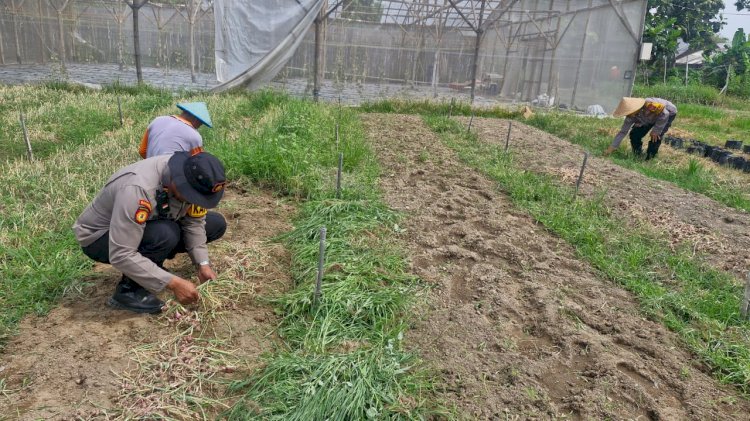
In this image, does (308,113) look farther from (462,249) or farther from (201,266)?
(201,266)

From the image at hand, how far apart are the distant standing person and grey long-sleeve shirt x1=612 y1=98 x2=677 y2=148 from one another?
20.3 ft

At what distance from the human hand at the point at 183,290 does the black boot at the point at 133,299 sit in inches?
10.1

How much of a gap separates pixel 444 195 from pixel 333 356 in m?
2.94

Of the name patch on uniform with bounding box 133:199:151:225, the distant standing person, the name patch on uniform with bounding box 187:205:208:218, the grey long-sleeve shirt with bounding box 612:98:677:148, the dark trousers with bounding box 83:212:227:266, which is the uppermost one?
the grey long-sleeve shirt with bounding box 612:98:677:148

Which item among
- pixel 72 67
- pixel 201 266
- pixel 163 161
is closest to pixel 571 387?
pixel 201 266

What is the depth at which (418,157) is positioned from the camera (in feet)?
21.2

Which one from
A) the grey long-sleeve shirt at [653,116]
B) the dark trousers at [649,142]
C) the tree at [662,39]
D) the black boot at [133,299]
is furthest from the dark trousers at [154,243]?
the tree at [662,39]

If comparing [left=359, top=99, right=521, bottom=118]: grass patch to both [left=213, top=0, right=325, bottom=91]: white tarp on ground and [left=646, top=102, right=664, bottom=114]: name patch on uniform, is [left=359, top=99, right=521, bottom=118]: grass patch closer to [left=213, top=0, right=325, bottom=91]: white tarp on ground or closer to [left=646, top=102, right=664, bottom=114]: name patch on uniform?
[left=213, top=0, right=325, bottom=91]: white tarp on ground

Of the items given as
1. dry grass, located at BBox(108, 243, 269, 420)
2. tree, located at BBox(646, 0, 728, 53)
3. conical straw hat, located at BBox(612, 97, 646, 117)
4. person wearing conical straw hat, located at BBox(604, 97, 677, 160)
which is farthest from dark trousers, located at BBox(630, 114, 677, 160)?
tree, located at BBox(646, 0, 728, 53)

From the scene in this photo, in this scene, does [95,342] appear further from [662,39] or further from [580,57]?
[662,39]

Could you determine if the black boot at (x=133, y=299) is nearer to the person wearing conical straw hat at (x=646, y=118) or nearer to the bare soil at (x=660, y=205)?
the bare soil at (x=660, y=205)

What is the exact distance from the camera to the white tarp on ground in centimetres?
1097

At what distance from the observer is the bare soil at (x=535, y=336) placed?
226cm

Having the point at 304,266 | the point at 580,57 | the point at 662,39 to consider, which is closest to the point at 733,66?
the point at 662,39
